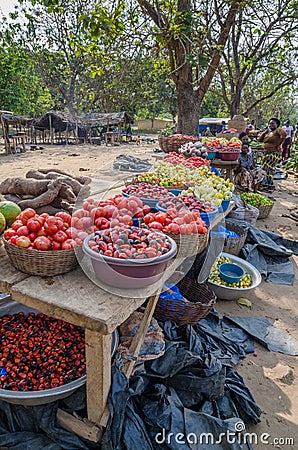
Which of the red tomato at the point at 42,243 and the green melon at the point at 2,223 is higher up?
the red tomato at the point at 42,243

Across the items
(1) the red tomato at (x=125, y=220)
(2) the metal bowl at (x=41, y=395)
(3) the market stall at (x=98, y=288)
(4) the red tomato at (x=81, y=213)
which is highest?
(4) the red tomato at (x=81, y=213)

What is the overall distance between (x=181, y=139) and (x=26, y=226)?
433 cm

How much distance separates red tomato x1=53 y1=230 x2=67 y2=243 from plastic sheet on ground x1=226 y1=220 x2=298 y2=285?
11.5 ft

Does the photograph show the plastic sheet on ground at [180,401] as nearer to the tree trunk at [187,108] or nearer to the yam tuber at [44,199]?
the yam tuber at [44,199]

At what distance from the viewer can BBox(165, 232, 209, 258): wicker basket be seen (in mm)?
1809

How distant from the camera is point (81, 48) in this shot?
616 cm

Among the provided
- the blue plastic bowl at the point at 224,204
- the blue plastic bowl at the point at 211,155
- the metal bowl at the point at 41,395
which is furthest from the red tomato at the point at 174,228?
the blue plastic bowl at the point at 211,155

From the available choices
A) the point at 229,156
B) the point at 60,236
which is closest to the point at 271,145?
the point at 229,156

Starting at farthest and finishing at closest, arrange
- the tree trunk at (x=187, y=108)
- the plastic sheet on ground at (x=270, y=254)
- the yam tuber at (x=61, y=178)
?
the tree trunk at (x=187, y=108)
the plastic sheet on ground at (x=270, y=254)
the yam tuber at (x=61, y=178)

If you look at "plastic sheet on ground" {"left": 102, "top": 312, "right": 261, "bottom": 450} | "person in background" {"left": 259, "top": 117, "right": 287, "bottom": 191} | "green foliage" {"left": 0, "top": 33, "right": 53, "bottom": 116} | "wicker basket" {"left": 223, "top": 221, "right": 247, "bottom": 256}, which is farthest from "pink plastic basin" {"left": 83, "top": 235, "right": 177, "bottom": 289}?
"green foliage" {"left": 0, "top": 33, "right": 53, "bottom": 116}

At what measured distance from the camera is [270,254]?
4.75 m

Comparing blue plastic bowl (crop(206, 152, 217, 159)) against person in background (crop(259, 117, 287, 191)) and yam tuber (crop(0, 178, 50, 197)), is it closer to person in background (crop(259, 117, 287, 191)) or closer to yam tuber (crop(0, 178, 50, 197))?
yam tuber (crop(0, 178, 50, 197))

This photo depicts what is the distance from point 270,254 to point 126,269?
3.95m

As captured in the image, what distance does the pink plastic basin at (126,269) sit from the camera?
133 cm
